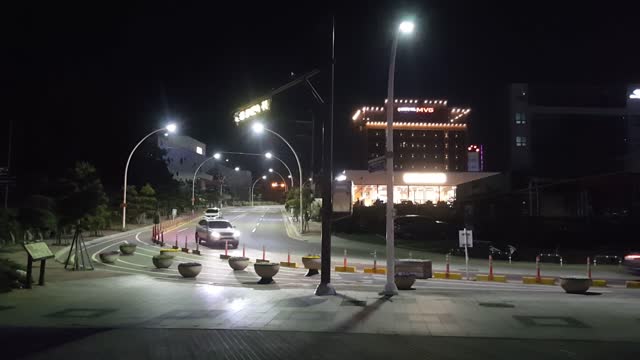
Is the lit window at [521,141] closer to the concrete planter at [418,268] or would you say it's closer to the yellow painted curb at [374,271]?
the yellow painted curb at [374,271]

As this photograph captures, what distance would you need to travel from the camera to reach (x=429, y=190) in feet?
254

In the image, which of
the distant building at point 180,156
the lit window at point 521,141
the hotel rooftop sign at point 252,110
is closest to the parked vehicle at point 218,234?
the hotel rooftop sign at point 252,110

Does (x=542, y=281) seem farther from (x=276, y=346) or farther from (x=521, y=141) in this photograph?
(x=521, y=141)

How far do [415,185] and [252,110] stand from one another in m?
61.5

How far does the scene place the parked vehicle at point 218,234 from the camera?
3459 centimetres

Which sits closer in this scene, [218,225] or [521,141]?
[218,225]

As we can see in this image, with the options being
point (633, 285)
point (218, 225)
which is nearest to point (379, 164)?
point (633, 285)

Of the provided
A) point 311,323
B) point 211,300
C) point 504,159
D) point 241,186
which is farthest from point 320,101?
point 241,186

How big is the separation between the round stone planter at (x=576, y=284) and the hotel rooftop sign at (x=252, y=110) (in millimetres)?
10663

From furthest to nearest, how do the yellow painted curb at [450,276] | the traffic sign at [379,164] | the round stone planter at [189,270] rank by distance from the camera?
1. the yellow painted curb at [450,276]
2. the round stone planter at [189,270]
3. the traffic sign at [379,164]

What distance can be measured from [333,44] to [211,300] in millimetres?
7200

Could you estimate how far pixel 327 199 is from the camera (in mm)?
15016

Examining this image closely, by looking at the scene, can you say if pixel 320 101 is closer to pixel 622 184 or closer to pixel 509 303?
pixel 509 303

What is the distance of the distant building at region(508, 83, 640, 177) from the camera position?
92.1 m
